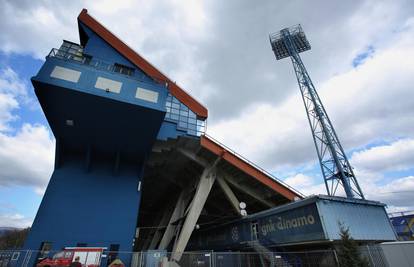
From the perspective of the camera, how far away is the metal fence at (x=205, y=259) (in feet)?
41.4

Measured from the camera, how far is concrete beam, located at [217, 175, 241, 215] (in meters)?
19.8

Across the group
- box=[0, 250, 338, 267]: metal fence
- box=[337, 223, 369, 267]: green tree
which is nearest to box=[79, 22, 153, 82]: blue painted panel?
box=[0, 250, 338, 267]: metal fence

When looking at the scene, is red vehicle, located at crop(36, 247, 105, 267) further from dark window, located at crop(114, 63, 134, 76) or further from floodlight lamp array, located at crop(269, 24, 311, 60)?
floodlight lamp array, located at crop(269, 24, 311, 60)

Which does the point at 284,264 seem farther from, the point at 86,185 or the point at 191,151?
the point at 86,185

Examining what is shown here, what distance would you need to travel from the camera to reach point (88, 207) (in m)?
17.2

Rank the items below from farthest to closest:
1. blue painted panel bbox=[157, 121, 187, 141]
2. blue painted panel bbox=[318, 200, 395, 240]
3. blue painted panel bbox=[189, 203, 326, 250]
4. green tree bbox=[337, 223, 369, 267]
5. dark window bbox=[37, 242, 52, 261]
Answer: blue painted panel bbox=[157, 121, 187, 141] → dark window bbox=[37, 242, 52, 261] → blue painted panel bbox=[189, 203, 326, 250] → blue painted panel bbox=[318, 200, 395, 240] → green tree bbox=[337, 223, 369, 267]

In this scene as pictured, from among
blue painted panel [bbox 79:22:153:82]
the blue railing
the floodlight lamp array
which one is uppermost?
the floodlight lamp array

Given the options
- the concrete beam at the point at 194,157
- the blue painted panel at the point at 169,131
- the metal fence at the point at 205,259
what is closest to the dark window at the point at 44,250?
the metal fence at the point at 205,259

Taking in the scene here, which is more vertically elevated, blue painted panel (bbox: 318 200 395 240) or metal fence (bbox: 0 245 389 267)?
blue painted panel (bbox: 318 200 395 240)

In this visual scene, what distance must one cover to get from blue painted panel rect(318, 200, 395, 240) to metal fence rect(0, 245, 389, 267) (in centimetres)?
87

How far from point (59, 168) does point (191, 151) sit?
10818 millimetres

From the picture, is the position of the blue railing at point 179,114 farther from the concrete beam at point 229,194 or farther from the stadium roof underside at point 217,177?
the concrete beam at point 229,194

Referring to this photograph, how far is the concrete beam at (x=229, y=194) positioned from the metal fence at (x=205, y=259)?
4.32 m

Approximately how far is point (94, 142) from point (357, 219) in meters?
19.1
